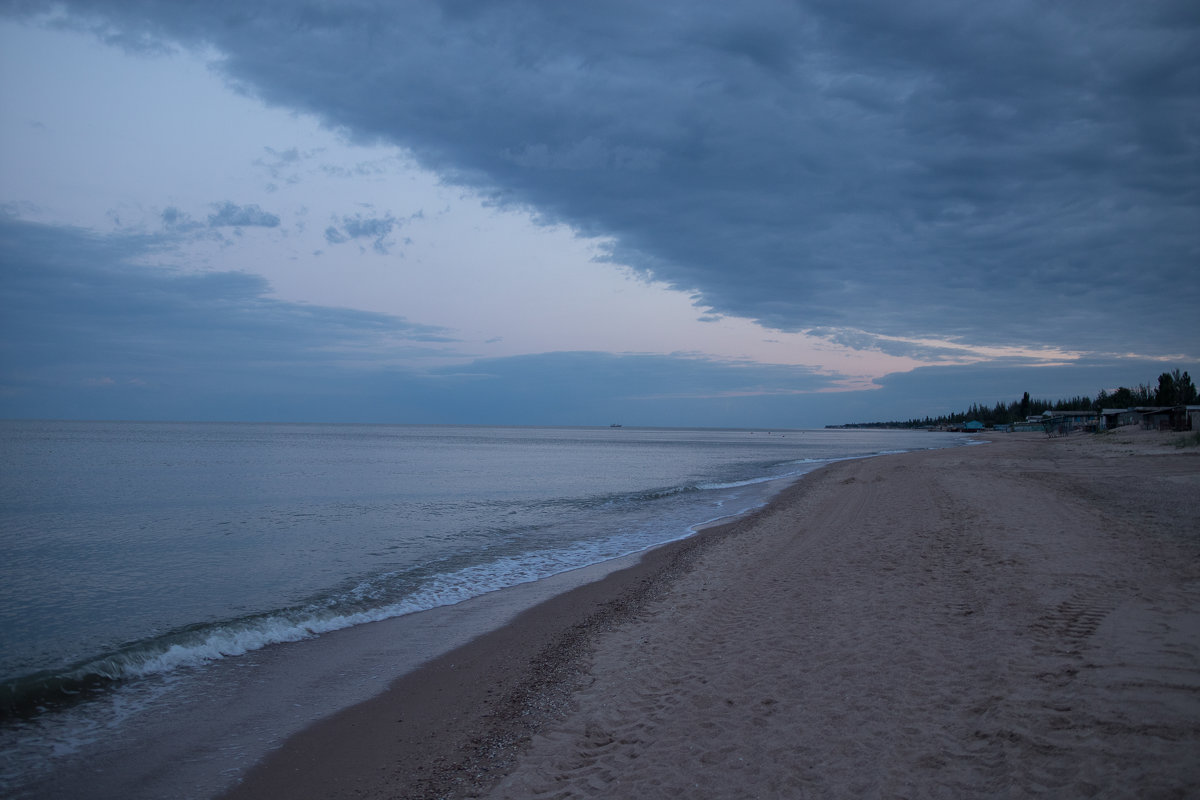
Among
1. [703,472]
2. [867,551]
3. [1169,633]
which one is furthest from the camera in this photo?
[703,472]

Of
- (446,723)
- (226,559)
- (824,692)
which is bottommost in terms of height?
(226,559)

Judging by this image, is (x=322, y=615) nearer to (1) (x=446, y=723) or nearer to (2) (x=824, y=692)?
(1) (x=446, y=723)

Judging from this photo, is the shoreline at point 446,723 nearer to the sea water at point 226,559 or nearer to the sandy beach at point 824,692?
the sandy beach at point 824,692

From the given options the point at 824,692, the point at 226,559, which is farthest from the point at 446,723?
the point at 226,559

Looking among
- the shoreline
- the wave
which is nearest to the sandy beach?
the shoreline

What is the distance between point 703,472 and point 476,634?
1455 inches

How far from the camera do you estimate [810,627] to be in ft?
26.0

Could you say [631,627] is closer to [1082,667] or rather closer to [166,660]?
[1082,667]

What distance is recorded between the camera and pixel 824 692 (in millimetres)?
5852

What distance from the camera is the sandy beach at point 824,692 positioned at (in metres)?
4.45

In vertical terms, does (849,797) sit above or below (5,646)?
above

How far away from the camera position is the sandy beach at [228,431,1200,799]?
14.6 ft

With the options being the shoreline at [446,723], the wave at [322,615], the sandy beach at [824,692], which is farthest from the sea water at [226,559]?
the sandy beach at [824,692]

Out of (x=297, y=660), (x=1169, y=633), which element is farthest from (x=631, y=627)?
(x=1169, y=633)
